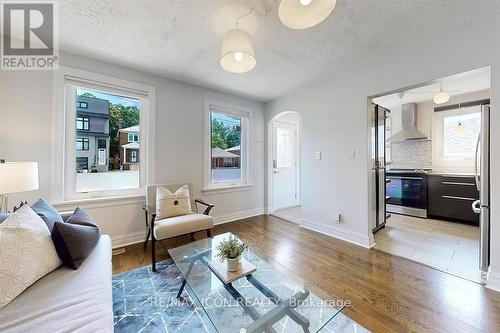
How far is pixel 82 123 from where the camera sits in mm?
2539

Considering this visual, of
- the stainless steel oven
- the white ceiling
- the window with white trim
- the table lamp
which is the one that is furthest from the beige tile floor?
the table lamp

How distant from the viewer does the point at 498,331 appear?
1.35m

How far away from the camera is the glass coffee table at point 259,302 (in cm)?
105

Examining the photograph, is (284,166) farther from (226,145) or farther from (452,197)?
(452,197)

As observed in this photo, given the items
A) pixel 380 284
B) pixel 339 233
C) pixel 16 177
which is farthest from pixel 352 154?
pixel 16 177

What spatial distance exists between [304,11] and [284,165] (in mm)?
3907

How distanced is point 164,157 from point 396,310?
3.12m

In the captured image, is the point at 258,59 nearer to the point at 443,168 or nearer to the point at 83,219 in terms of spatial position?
the point at 83,219

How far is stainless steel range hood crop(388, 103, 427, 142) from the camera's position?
440 cm

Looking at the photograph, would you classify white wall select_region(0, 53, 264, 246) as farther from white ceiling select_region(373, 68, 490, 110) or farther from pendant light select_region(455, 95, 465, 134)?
pendant light select_region(455, 95, 465, 134)

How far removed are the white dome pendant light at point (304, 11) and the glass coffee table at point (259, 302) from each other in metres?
1.61

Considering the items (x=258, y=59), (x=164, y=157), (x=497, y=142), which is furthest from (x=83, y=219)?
(x=497, y=142)

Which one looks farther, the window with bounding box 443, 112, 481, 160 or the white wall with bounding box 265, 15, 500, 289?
the window with bounding box 443, 112, 481, 160

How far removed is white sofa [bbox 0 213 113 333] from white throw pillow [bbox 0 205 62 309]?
47mm
